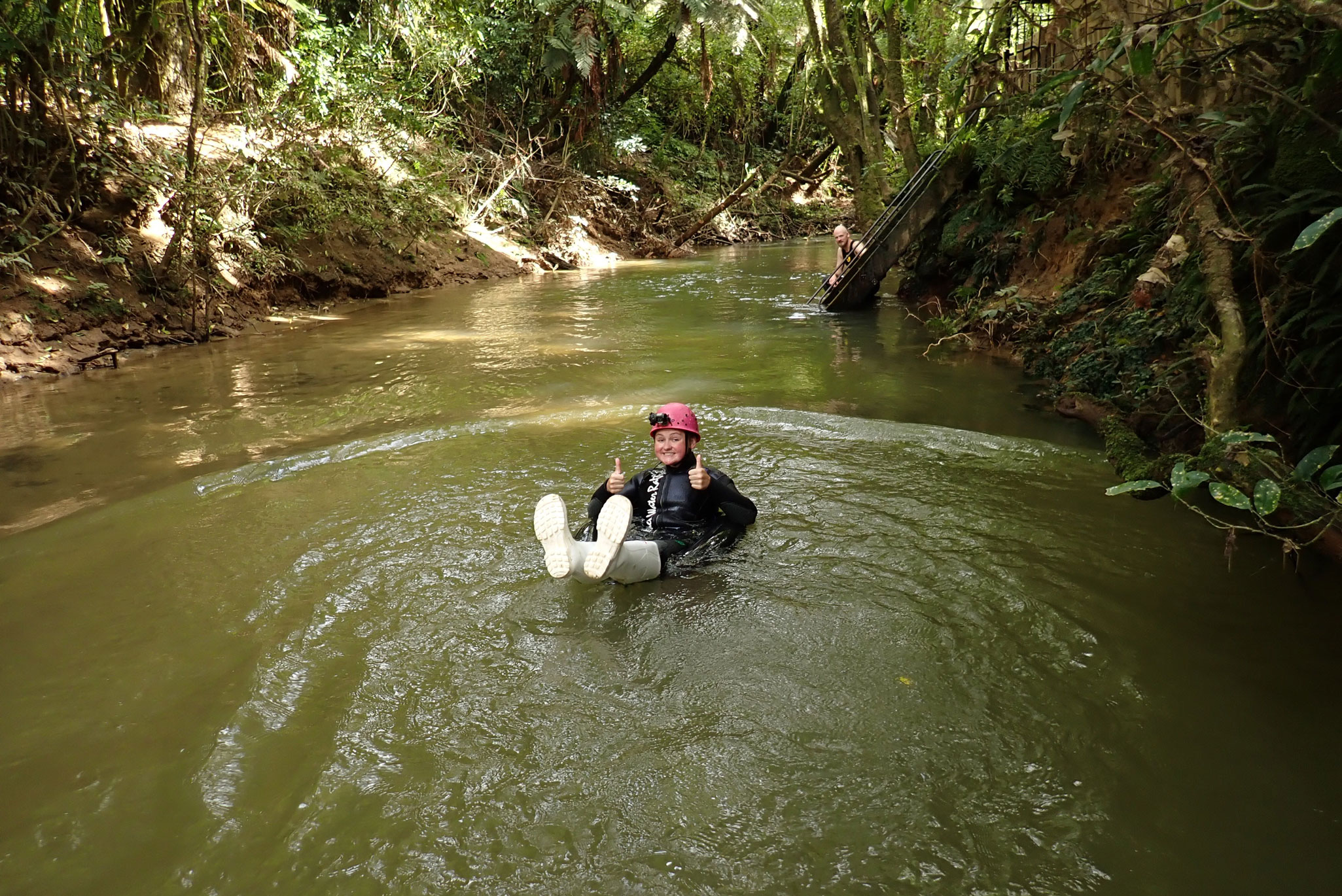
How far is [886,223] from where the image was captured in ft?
39.7

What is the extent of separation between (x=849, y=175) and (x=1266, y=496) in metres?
14.0

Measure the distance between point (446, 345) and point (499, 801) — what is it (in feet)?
28.1

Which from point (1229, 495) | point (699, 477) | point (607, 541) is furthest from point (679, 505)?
point (1229, 495)

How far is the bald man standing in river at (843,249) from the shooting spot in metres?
12.8

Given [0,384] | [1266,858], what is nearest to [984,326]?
[1266,858]

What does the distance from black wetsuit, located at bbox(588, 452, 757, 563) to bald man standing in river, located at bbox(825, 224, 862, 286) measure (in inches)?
345

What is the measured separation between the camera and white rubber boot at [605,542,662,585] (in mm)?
4082

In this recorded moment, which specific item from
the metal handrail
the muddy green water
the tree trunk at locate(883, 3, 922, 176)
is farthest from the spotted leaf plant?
the tree trunk at locate(883, 3, 922, 176)

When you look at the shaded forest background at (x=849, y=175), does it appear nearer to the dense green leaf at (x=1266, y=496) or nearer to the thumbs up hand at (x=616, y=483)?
the dense green leaf at (x=1266, y=496)

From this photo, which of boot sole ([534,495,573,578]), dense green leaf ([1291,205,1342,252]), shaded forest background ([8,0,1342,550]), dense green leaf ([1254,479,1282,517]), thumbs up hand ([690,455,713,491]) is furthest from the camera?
thumbs up hand ([690,455,713,491])

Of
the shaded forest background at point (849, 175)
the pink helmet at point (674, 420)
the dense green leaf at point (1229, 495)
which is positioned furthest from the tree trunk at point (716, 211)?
the dense green leaf at point (1229, 495)

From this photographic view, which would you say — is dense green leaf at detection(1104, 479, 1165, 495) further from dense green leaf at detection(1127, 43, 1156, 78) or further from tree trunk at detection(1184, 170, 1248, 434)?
dense green leaf at detection(1127, 43, 1156, 78)

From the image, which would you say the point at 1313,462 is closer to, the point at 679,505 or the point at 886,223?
the point at 679,505

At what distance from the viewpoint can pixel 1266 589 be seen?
12.9 ft
